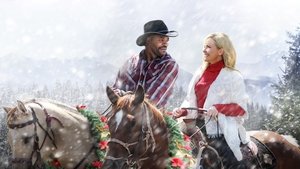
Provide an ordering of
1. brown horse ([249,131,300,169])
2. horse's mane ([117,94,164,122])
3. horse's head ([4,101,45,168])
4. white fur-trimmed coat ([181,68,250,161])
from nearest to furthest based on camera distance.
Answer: horse's mane ([117,94,164,122]) < white fur-trimmed coat ([181,68,250,161]) < horse's head ([4,101,45,168]) < brown horse ([249,131,300,169])

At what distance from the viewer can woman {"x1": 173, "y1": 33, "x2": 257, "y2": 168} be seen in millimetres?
7816

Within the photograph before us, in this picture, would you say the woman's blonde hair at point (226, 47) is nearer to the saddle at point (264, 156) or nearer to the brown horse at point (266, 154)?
the brown horse at point (266, 154)

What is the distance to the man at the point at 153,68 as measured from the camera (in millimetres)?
8805

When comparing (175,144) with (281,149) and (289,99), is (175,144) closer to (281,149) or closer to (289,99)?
(281,149)

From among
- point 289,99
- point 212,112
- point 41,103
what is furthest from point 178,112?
point 289,99

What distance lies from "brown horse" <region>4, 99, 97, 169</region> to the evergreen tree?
2576 centimetres

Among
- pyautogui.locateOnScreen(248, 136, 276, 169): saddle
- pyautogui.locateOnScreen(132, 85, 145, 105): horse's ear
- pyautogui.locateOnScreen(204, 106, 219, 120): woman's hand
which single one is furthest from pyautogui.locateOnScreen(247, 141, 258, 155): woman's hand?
pyautogui.locateOnScreen(132, 85, 145, 105): horse's ear

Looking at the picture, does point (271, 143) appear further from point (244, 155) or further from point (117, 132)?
point (117, 132)

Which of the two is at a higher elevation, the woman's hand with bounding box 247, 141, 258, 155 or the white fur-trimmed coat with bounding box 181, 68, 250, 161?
the white fur-trimmed coat with bounding box 181, 68, 250, 161

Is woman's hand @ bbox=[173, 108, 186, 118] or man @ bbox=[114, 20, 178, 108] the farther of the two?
man @ bbox=[114, 20, 178, 108]

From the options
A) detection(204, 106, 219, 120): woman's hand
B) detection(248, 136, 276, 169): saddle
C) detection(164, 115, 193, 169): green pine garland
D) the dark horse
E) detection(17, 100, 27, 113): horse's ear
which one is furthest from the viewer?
detection(248, 136, 276, 169): saddle

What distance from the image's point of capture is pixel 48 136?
860 centimetres

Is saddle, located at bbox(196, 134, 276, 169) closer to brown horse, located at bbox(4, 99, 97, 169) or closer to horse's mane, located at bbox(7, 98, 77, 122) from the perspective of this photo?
brown horse, located at bbox(4, 99, 97, 169)

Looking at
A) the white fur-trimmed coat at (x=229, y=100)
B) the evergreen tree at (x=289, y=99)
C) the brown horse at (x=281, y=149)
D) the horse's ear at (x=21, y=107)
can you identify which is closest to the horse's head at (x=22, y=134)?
the horse's ear at (x=21, y=107)
